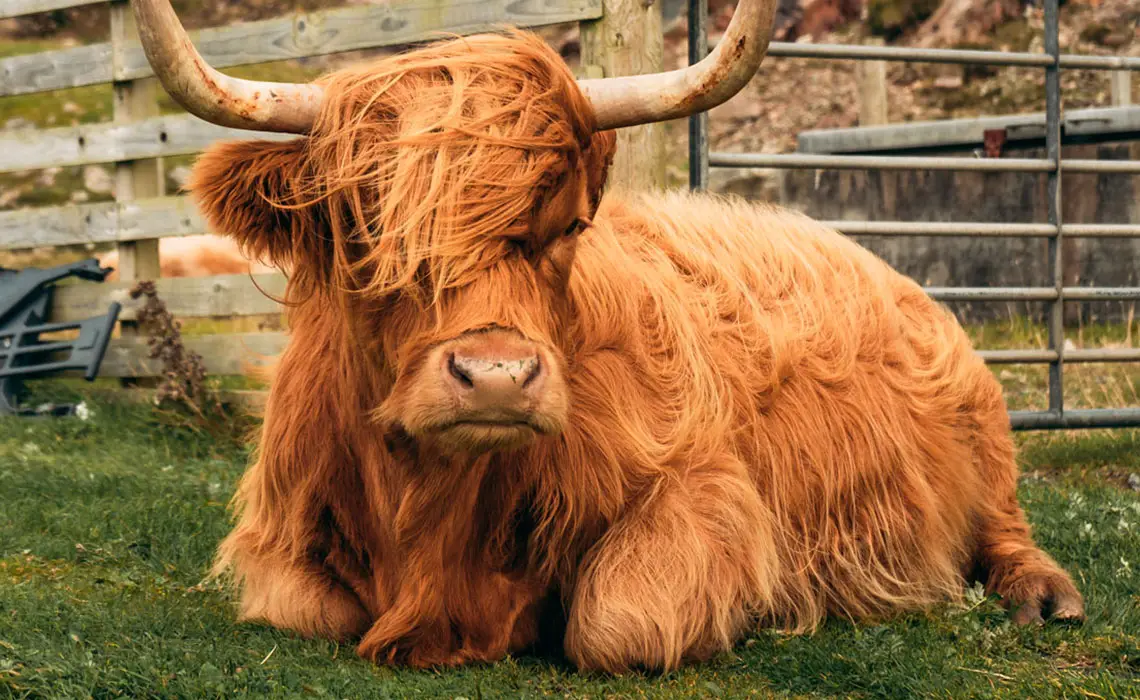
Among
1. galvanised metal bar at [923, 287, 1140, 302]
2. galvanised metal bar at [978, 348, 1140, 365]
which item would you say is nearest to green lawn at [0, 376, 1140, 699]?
galvanised metal bar at [978, 348, 1140, 365]

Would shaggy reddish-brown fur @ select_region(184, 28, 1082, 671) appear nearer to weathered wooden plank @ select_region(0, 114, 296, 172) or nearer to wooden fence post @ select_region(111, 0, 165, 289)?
weathered wooden plank @ select_region(0, 114, 296, 172)

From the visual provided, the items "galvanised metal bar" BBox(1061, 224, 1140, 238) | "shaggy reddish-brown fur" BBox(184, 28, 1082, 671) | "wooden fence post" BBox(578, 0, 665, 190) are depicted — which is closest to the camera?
"shaggy reddish-brown fur" BBox(184, 28, 1082, 671)

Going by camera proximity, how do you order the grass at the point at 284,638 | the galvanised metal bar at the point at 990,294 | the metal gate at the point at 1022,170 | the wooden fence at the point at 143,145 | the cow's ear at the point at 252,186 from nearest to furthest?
the grass at the point at 284,638 → the cow's ear at the point at 252,186 → the metal gate at the point at 1022,170 → the galvanised metal bar at the point at 990,294 → the wooden fence at the point at 143,145

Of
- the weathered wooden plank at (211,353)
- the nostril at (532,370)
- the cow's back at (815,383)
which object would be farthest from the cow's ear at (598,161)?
the weathered wooden plank at (211,353)

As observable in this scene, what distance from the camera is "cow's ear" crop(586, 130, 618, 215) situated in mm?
3141

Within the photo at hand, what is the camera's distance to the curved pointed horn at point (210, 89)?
8.85ft

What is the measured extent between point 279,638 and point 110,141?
513cm

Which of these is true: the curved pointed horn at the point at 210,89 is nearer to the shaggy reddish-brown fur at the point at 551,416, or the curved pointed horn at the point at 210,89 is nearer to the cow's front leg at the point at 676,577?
the shaggy reddish-brown fur at the point at 551,416

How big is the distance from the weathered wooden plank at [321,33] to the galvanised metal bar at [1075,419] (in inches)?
110

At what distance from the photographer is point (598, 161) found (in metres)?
3.16

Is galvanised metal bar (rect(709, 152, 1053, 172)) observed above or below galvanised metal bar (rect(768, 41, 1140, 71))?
below

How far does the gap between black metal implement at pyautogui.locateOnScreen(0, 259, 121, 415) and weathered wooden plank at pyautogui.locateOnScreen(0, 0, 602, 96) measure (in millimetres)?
1133

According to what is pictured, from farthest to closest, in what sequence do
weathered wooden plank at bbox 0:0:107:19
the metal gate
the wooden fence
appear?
1. weathered wooden plank at bbox 0:0:107:19
2. the wooden fence
3. the metal gate

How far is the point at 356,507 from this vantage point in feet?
11.1
